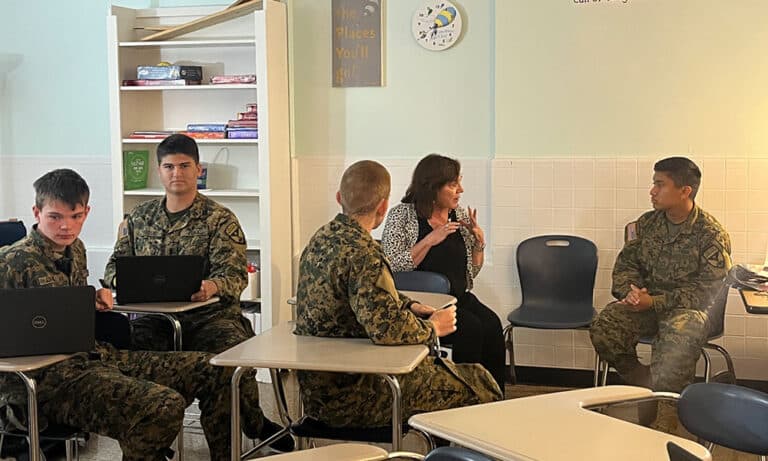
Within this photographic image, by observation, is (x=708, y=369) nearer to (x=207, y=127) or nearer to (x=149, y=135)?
(x=207, y=127)

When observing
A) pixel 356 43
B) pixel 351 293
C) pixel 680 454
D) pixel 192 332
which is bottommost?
pixel 192 332

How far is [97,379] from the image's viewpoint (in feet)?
11.4

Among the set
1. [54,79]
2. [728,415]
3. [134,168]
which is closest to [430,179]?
[134,168]

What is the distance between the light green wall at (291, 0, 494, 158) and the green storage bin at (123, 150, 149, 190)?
0.94 m

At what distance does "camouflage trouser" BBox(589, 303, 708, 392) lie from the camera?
4.59m

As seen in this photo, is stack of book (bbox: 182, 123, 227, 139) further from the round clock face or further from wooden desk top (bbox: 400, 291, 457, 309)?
wooden desk top (bbox: 400, 291, 457, 309)

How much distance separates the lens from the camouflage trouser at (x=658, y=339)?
4590 mm

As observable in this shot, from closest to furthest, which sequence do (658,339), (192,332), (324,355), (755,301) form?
(324,355)
(755,301)
(192,332)
(658,339)

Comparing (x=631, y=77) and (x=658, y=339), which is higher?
(x=631, y=77)

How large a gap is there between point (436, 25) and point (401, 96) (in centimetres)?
45

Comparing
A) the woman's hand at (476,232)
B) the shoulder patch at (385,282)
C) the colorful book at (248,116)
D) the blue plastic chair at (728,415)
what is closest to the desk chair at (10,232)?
the colorful book at (248,116)

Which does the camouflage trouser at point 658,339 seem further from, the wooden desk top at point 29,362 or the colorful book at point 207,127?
the wooden desk top at point 29,362

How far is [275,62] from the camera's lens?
223 inches

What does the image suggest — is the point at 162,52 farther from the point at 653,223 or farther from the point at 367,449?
the point at 367,449
